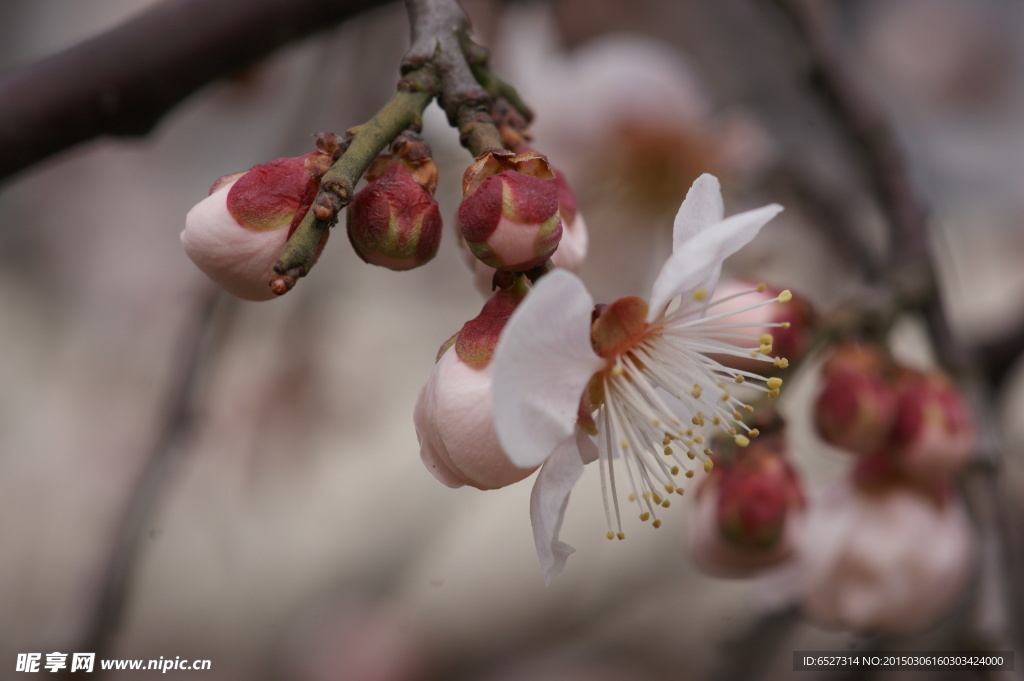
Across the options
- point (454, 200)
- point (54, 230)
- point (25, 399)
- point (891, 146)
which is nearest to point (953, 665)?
point (891, 146)

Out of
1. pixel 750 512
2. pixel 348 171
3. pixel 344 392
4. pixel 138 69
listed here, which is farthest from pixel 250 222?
pixel 344 392

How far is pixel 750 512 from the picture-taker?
0.69 m

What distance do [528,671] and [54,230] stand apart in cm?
123

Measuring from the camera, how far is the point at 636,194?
→ 1.33m

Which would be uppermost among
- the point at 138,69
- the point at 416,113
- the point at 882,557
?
the point at 138,69

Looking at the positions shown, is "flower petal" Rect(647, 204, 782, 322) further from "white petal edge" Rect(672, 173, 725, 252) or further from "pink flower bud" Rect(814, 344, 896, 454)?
"pink flower bud" Rect(814, 344, 896, 454)

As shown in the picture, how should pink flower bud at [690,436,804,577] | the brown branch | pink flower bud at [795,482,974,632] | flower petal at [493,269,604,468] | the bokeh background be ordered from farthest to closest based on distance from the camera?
1. the bokeh background
2. pink flower bud at [795,482,974,632]
3. pink flower bud at [690,436,804,577]
4. the brown branch
5. flower petal at [493,269,604,468]

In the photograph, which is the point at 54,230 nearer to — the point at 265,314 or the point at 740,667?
the point at 265,314

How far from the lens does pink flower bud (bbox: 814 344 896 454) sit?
0.74 metres

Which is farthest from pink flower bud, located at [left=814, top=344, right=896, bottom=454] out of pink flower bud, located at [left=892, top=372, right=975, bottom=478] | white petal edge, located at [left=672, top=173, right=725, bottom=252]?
white petal edge, located at [left=672, top=173, right=725, bottom=252]

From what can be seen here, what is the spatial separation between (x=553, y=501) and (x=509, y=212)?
145 millimetres

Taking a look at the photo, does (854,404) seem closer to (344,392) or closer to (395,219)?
(395,219)

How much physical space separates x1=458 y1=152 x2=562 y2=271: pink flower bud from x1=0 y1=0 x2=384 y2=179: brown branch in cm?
34

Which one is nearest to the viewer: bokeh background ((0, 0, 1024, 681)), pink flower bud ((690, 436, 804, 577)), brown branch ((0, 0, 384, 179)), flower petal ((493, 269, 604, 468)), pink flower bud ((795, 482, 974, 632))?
flower petal ((493, 269, 604, 468))
